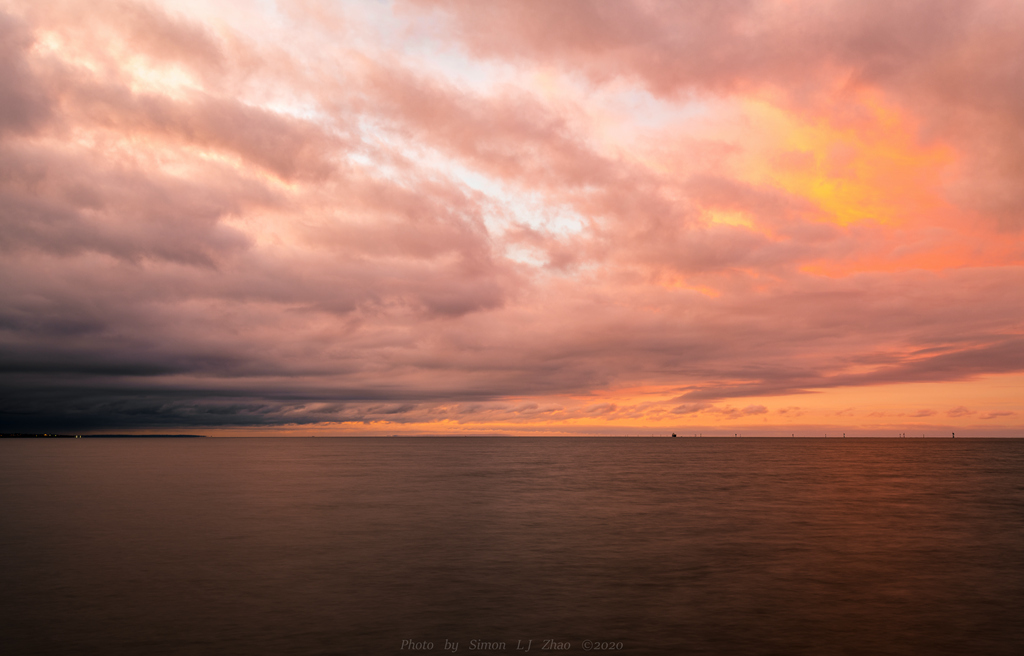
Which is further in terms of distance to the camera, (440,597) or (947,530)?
(947,530)

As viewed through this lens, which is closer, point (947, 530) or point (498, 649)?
point (498, 649)

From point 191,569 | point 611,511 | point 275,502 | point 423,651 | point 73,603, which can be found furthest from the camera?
point 275,502

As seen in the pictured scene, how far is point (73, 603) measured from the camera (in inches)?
888

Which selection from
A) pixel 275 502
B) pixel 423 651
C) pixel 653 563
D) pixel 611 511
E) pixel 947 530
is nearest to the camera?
pixel 423 651

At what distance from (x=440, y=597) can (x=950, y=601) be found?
18556mm

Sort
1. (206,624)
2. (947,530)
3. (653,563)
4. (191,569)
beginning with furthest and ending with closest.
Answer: (947,530) < (653,563) < (191,569) < (206,624)

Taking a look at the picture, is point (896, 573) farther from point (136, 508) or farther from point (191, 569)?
point (136, 508)

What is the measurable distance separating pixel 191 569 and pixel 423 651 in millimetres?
14974

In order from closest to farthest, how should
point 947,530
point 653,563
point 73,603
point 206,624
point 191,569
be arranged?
point 206,624 < point 73,603 < point 191,569 < point 653,563 < point 947,530

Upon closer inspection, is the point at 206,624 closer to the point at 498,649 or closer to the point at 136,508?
the point at 498,649

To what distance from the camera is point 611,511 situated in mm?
49500

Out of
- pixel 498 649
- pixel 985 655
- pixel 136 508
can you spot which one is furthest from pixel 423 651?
pixel 136 508

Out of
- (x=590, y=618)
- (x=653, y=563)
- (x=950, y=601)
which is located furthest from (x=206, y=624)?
(x=950, y=601)

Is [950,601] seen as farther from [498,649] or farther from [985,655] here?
[498,649]
